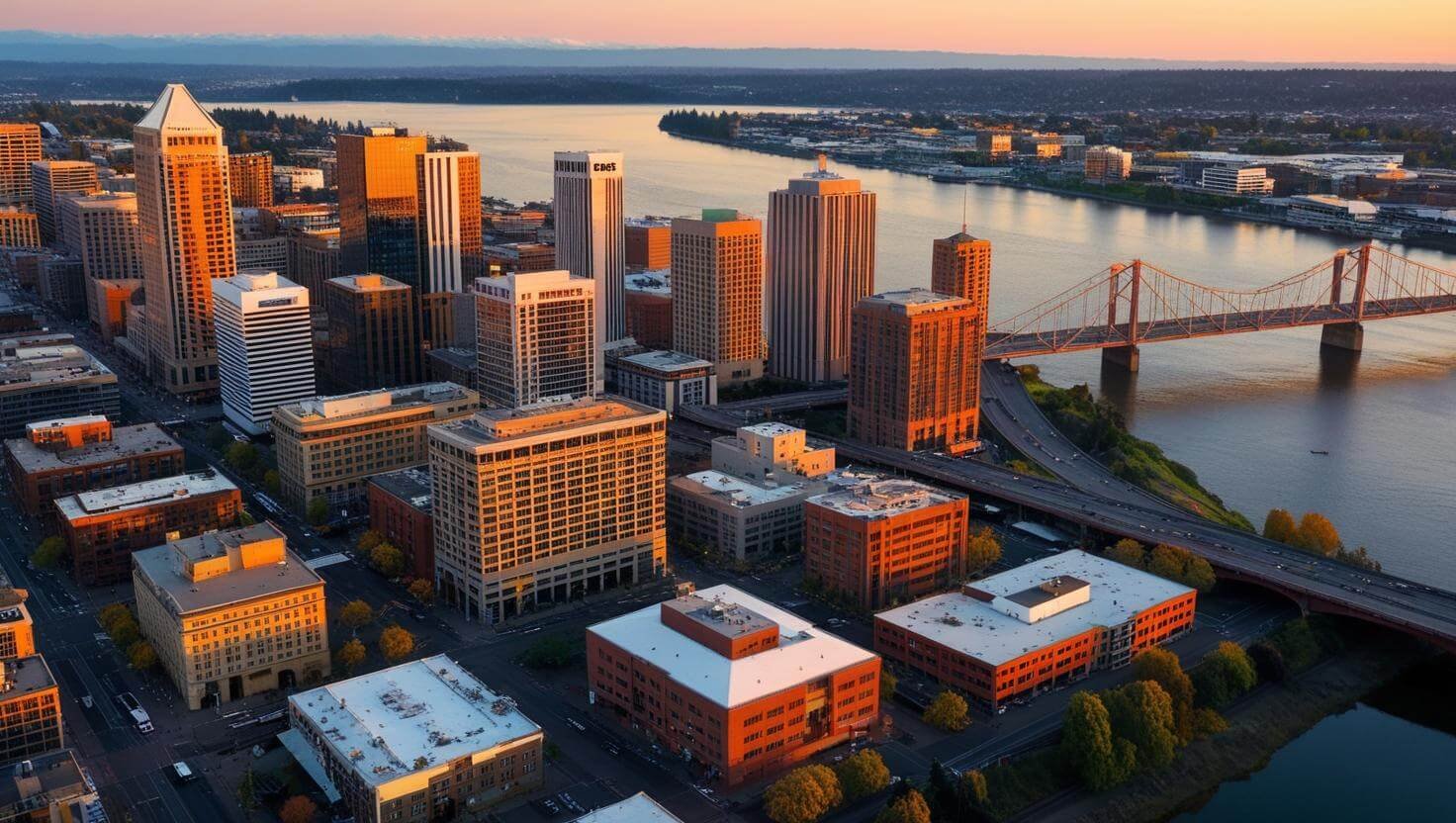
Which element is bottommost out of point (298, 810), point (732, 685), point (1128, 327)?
point (298, 810)

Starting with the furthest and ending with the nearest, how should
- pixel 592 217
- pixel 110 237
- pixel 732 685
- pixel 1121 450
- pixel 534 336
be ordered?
pixel 110 237, pixel 592 217, pixel 1121 450, pixel 534 336, pixel 732 685

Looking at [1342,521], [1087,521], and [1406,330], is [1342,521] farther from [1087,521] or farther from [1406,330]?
[1406,330]

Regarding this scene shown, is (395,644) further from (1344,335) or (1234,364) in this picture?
(1344,335)

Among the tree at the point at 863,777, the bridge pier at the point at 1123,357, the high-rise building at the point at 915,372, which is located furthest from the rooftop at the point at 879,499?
the bridge pier at the point at 1123,357

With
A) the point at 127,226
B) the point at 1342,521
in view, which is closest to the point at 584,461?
the point at 1342,521

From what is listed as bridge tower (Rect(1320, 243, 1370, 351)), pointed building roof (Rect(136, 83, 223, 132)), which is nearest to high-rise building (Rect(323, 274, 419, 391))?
pointed building roof (Rect(136, 83, 223, 132))

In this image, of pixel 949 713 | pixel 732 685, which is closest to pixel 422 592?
pixel 732 685

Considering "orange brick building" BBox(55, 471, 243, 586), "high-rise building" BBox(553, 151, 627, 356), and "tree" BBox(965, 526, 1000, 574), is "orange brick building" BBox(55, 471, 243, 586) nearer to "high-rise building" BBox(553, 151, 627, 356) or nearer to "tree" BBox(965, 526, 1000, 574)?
"high-rise building" BBox(553, 151, 627, 356)

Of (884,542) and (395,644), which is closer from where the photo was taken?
(395,644)
